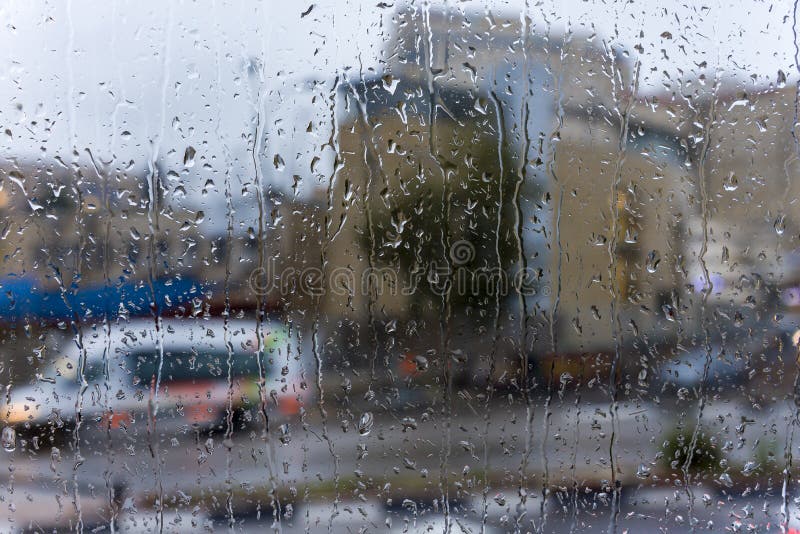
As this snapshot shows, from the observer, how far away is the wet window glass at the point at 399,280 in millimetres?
1405

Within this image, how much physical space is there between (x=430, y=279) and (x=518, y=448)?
20.1 inches

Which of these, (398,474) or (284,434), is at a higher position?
(284,434)

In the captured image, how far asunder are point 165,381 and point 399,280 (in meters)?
0.66

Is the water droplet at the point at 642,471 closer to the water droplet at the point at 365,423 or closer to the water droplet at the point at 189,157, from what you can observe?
the water droplet at the point at 365,423

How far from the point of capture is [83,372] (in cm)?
140

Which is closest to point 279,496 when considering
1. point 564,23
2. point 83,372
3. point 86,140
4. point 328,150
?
point 83,372

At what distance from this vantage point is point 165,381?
140 cm

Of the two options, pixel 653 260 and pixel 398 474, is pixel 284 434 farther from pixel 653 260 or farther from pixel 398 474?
pixel 653 260

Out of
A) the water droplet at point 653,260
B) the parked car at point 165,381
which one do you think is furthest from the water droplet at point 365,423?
the water droplet at point 653,260

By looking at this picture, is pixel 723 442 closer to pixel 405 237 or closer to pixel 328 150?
pixel 405 237

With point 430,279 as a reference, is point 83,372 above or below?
below

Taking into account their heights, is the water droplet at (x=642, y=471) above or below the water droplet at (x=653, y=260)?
below

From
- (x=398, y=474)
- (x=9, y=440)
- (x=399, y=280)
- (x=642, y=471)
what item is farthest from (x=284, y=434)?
(x=642, y=471)

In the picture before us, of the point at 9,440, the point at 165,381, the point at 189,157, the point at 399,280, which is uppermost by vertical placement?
the point at 189,157
